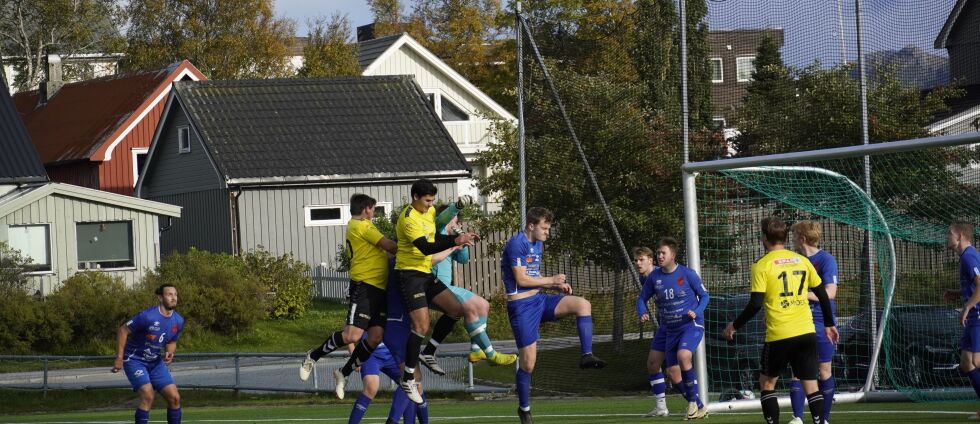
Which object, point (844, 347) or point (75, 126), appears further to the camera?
point (75, 126)

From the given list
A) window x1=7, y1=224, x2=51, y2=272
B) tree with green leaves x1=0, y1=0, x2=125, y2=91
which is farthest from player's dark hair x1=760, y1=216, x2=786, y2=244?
tree with green leaves x1=0, y1=0, x2=125, y2=91

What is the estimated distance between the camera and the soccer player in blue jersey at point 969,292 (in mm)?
14008

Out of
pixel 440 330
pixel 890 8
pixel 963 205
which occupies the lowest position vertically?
pixel 440 330

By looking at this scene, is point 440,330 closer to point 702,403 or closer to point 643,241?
point 702,403

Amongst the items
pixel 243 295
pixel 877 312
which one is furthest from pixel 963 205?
pixel 243 295

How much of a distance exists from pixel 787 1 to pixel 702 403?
5518mm

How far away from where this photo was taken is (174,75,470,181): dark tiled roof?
40.4 m

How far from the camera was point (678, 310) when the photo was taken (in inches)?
603

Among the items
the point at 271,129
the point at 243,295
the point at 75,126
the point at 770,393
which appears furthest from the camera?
the point at 75,126

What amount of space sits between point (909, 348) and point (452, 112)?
113 ft

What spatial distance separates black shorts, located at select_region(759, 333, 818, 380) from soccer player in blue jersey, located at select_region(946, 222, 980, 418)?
2964 mm

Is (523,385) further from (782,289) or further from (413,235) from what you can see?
(782,289)

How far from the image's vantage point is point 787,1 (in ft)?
57.6

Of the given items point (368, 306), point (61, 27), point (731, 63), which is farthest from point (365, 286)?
point (61, 27)
